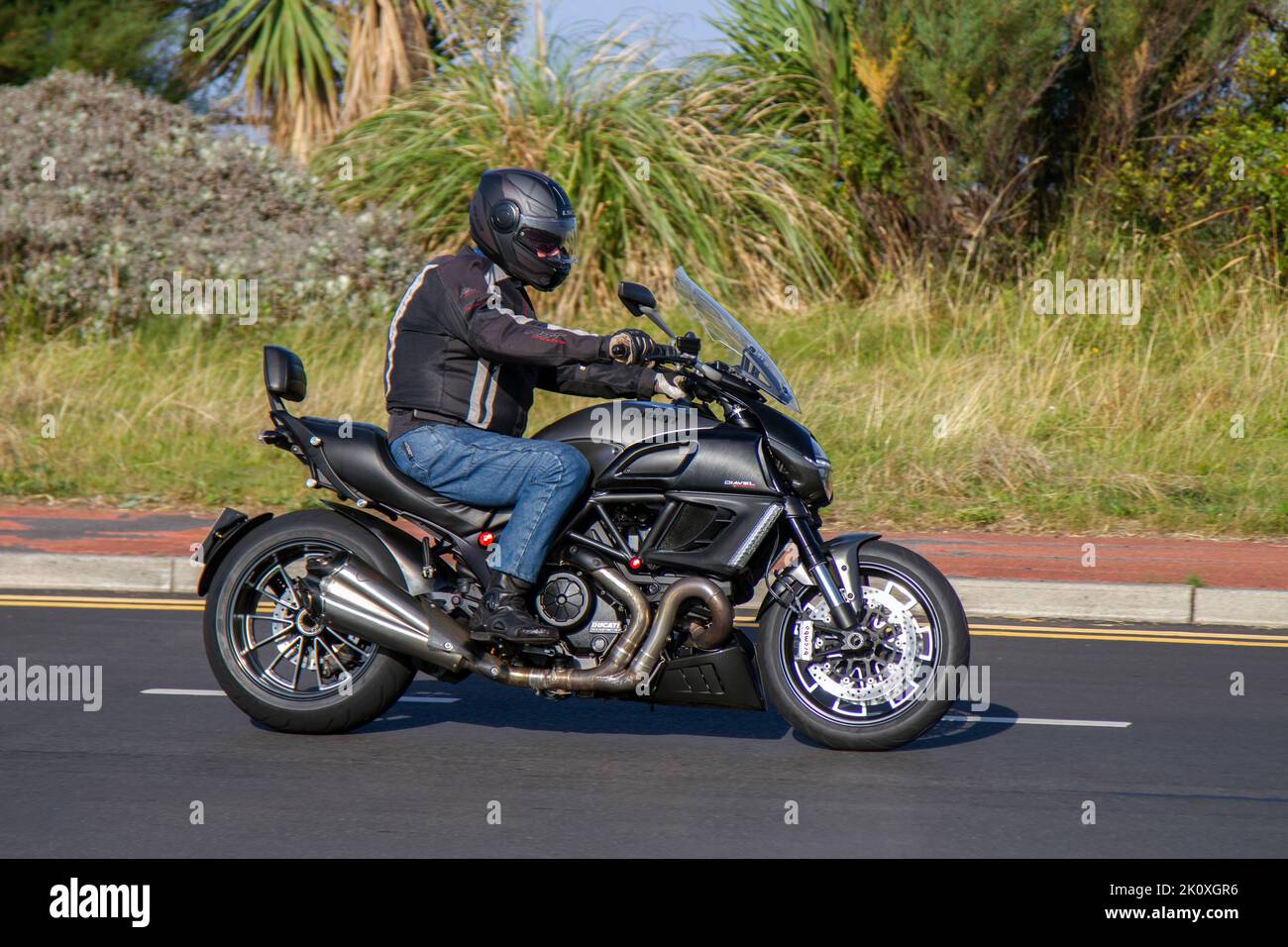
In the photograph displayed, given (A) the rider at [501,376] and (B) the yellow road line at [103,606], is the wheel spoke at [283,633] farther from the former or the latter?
(B) the yellow road line at [103,606]

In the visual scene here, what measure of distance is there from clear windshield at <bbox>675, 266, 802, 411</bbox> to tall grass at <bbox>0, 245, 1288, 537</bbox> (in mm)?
4838

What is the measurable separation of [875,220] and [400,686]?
11400 millimetres

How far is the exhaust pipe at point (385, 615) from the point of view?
5367mm

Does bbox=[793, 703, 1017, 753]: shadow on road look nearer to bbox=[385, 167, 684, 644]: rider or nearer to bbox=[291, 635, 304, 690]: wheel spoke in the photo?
A: bbox=[385, 167, 684, 644]: rider

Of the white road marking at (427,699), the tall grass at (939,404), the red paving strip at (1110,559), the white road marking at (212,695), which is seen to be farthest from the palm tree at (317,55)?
the white road marking at (427,699)

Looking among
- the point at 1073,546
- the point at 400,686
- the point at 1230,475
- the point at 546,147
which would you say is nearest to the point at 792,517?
the point at 400,686

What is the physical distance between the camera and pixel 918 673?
211 inches

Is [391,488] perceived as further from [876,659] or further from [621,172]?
[621,172]

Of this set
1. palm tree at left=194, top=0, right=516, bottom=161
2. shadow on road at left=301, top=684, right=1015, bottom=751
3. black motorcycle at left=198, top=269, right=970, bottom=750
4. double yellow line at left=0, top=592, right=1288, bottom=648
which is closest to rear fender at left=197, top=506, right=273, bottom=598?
black motorcycle at left=198, top=269, right=970, bottom=750

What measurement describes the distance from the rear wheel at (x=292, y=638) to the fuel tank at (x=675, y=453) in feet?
2.85

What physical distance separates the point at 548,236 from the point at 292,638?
1.73m

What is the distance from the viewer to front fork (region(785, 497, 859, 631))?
5309 mm

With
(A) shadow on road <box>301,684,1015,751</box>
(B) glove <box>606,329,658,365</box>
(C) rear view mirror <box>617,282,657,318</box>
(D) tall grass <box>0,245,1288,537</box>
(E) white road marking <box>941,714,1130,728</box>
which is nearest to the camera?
(C) rear view mirror <box>617,282,657,318</box>
